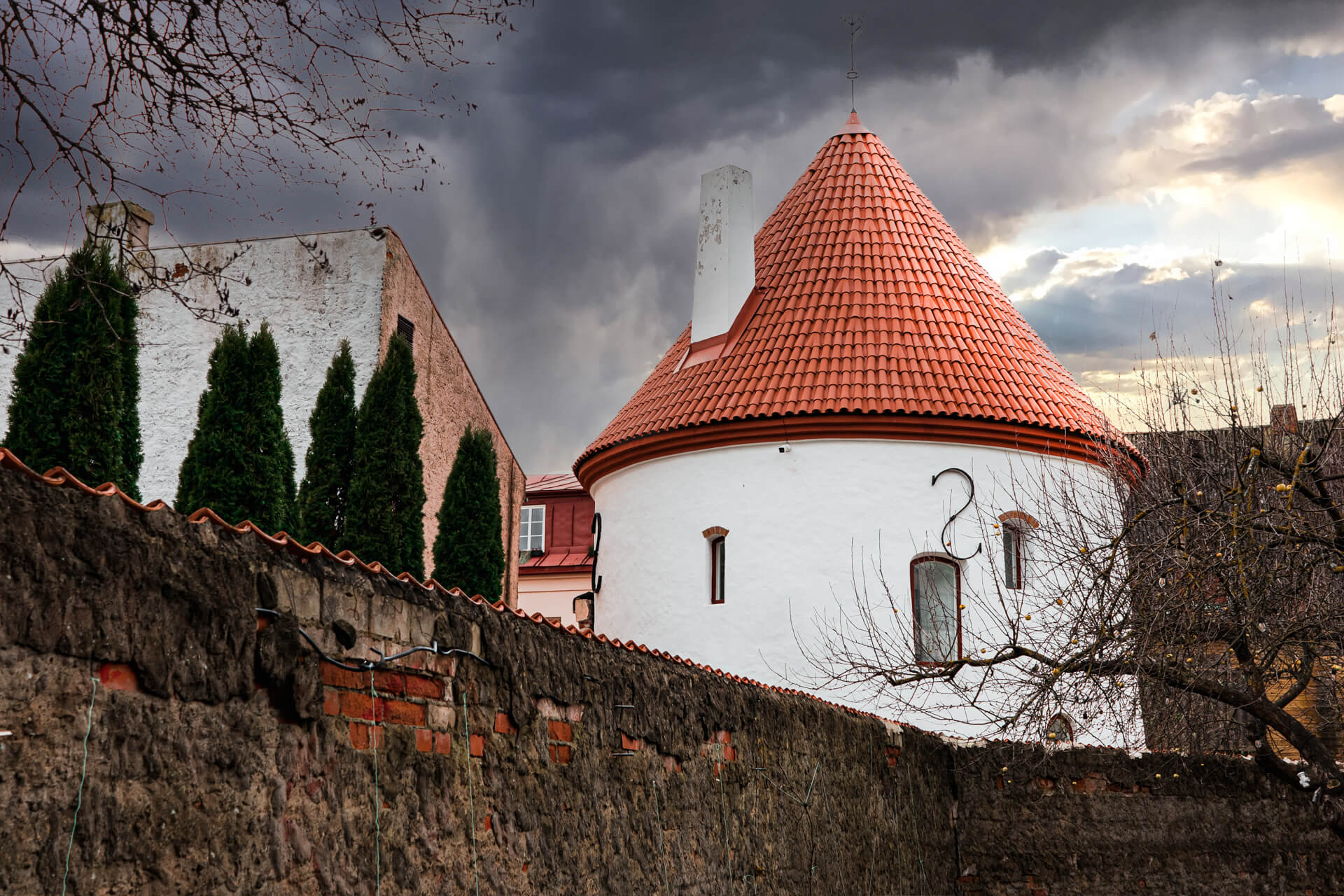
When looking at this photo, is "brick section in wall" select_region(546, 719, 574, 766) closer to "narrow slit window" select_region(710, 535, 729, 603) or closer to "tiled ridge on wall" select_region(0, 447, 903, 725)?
"tiled ridge on wall" select_region(0, 447, 903, 725)

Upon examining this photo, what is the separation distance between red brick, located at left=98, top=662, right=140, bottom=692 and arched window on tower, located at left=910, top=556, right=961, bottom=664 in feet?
43.0

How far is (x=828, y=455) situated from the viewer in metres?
15.6

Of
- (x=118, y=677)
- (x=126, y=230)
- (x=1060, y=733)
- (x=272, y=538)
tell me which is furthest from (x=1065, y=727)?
(x=118, y=677)

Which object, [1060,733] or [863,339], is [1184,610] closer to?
[1060,733]

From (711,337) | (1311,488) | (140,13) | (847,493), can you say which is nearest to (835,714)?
(1311,488)

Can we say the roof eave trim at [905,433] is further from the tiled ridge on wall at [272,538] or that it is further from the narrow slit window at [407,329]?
the tiled ridge on wall at [272,538]

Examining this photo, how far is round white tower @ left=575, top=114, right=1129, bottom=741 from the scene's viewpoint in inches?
607

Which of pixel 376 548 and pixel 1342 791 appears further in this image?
pixel 376 548

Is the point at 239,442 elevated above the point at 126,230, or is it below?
above

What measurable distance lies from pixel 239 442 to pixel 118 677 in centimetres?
935

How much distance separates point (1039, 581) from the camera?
51.3ft

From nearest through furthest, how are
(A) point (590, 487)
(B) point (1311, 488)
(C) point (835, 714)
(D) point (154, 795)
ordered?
(D) point (154, 795)
(C) point (835, 714)
(B) point (1311, 488)
(A) point (590, 487)

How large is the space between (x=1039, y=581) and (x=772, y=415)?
12.8 ft

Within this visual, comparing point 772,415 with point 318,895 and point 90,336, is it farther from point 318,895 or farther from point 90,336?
point 318,895
